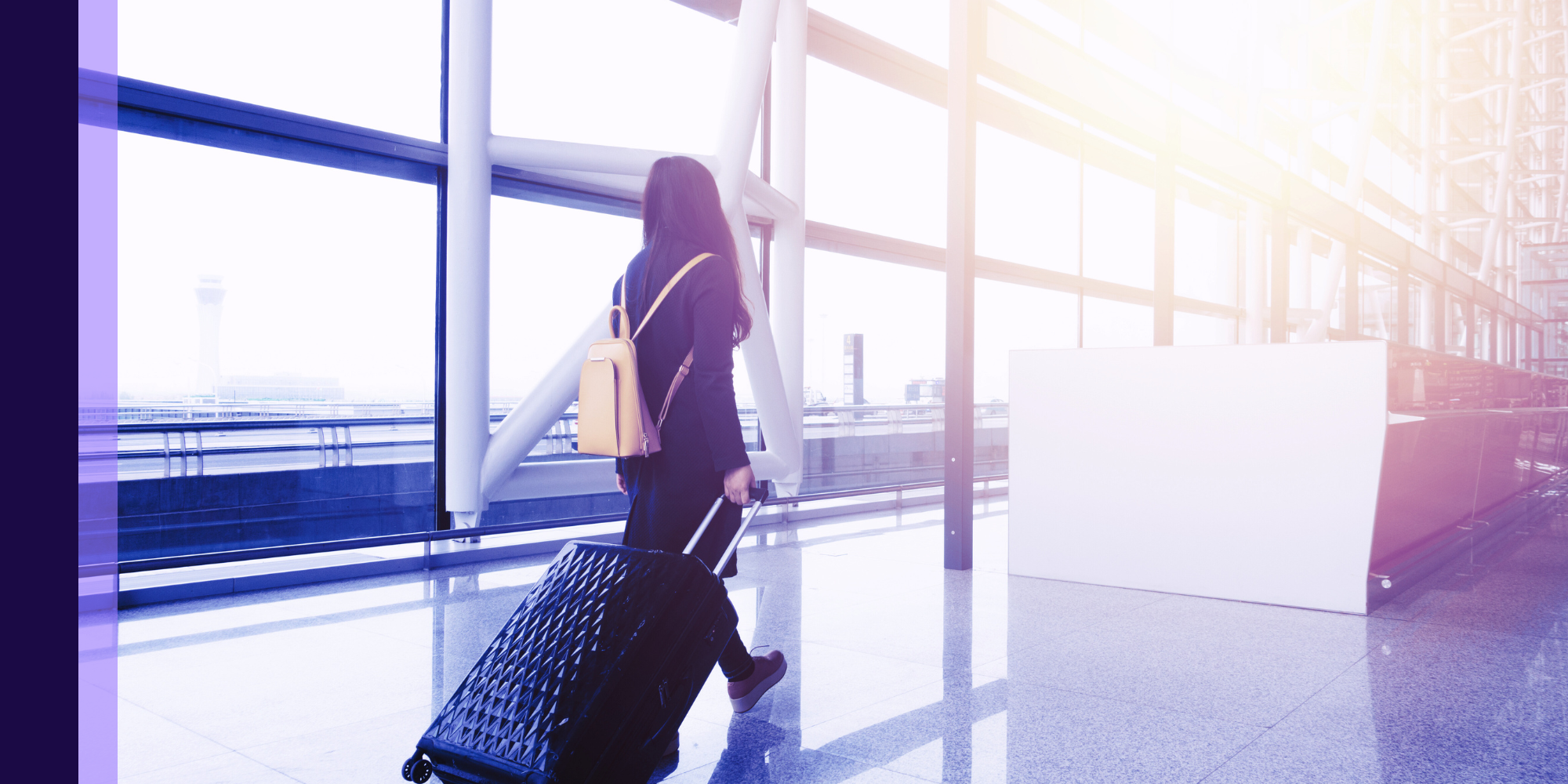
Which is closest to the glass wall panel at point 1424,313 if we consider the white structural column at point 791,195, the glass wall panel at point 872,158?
the glass wall panel at point 872,158

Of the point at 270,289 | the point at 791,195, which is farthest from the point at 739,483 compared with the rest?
the point at 791,195

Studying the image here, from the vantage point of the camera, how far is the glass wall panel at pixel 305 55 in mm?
4496

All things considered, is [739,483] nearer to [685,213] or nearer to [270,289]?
[685,213]

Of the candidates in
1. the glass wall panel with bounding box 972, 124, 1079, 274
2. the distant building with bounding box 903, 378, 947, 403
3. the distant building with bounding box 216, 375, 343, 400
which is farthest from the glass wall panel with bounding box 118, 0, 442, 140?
the distant building with bounding box 903, 378, 947, 403

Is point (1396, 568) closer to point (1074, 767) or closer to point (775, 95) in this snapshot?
point (1074, 767)

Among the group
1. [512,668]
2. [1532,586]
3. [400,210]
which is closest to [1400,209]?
[1532,586]

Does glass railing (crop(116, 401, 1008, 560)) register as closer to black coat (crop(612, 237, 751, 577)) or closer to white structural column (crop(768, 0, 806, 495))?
white structural column (crop(768, 0, 806, 495))

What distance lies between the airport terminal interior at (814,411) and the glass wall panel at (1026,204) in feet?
0.16

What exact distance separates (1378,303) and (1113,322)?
22.1 ft

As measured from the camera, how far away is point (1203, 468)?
4.64m

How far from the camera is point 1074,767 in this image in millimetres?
2377

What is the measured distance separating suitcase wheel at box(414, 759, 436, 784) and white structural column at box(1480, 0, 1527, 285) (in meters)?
18.7
